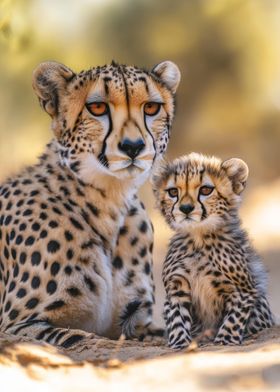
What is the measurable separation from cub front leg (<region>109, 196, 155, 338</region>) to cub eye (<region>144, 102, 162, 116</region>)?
18.3 inches

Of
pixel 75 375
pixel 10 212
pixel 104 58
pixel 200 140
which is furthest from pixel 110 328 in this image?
pixel 104 58

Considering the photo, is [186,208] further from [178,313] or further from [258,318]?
[258,318]

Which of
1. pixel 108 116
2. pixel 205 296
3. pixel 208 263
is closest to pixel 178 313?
pixel 205 296

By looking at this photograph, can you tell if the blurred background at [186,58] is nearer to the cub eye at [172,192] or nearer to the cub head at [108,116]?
the cub head at [108,116]

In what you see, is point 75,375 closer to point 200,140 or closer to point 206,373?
point 206,373

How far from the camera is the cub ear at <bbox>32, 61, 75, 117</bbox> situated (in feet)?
15.8

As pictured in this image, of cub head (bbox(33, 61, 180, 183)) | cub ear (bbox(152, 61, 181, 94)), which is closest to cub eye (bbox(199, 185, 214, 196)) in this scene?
cub head (bbox(33, 61, 180, 183))

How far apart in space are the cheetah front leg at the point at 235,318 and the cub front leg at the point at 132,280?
0.61 m

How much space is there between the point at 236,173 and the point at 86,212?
679 mm

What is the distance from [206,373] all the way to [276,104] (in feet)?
35.3

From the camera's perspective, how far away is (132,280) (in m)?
4.91

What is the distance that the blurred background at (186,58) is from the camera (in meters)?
12.8

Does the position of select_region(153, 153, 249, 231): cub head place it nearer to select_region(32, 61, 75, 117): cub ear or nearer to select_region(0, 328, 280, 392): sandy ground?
select_region(32, 61, 75, 117): cub ear

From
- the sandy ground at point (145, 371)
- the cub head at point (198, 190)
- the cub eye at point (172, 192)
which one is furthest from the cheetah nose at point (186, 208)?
the sandy ground at point (145, 371)
